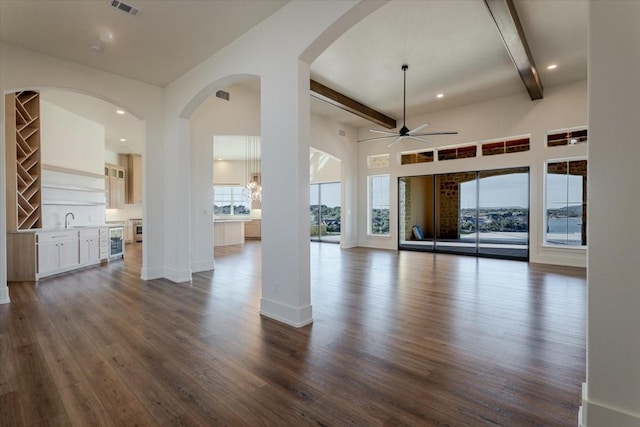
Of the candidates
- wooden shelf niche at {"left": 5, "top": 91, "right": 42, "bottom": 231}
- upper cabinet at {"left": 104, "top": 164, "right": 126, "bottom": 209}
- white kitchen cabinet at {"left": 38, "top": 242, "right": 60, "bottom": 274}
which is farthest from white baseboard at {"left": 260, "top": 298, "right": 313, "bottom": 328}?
upper cabinet at {"left": 104, "top": 164, "right": 126, "bottom": 209}

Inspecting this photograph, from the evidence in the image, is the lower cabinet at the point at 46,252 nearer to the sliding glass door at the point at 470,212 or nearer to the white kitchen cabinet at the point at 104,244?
the white kitchen cabinet at the point at 104,244

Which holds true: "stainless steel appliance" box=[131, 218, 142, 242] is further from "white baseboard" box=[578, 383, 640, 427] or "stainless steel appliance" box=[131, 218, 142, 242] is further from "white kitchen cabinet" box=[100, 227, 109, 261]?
"white baseboard" box=[578, 383, 640, 427]

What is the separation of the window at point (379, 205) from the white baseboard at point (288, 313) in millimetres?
6651

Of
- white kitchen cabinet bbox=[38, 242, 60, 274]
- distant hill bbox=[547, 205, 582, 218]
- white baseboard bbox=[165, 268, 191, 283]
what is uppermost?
distant hill bbox=[547, 205, 582, 218]

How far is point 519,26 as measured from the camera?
418 centimetres

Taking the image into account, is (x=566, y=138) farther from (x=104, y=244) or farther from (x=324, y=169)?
(x=104, y=244)

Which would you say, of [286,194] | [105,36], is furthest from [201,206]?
[286,194]

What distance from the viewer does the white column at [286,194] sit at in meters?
3.16

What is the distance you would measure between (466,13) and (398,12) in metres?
0.92

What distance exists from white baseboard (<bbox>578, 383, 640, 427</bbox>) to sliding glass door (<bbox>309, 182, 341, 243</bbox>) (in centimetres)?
1045

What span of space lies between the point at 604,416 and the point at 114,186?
39.4 feet

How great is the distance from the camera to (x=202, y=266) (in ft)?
19.5

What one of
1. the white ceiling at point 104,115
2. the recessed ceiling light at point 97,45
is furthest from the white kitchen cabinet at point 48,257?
the recessed ceiling light at point 97,45

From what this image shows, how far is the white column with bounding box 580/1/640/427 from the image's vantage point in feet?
4.61
